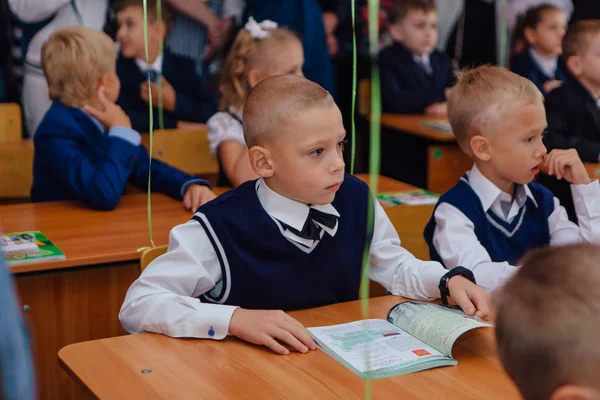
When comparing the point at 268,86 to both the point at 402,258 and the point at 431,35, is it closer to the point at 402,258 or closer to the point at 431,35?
the point at 402,258

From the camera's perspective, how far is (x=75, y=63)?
2.85m

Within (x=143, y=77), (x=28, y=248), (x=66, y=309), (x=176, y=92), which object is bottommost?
(x=66, y=309)

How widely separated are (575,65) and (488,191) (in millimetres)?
1523

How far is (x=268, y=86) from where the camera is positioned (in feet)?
6.18

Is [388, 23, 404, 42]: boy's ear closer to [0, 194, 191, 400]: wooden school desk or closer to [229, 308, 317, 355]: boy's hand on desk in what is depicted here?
[0, 194, 191, 400]: wooden school desk

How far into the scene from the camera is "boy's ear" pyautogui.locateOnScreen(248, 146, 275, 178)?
1.85 metres

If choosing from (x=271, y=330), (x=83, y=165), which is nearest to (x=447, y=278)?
(x=271, y=330)

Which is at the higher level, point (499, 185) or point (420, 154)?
point (499, 185)

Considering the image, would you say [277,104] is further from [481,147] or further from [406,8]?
[406,8]

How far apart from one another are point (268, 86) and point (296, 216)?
0.92 ft

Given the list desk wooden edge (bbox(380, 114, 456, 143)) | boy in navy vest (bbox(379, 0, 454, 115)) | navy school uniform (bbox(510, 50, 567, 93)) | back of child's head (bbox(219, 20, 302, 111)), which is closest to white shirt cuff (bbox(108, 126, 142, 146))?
back of child's head (bbox(219, 20, 302, 111))

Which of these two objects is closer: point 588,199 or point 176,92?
point 588,199

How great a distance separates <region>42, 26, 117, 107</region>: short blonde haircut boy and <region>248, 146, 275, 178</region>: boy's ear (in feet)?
3.79

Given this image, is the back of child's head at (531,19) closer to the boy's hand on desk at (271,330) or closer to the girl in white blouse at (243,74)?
the girl in white blouse at (243,74)
